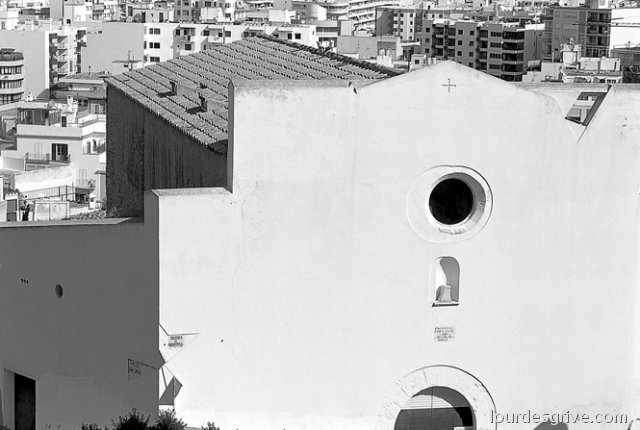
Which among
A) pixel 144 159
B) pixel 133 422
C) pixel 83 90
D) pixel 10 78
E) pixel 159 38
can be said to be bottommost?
pixel 10 78

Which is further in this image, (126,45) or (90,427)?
(126,45)

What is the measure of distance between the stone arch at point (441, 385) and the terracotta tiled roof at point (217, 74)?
88.0 inches

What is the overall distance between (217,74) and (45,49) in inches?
2850

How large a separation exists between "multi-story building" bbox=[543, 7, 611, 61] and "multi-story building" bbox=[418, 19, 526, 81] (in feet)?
6.80

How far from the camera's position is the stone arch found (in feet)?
Result: 42.3

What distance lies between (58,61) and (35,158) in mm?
48916

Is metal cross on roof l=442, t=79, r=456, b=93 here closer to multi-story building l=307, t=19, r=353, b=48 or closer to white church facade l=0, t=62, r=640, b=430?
white church facade l=0, t=62, r=640, b=430

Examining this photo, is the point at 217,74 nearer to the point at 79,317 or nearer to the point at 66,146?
the point at 79,317

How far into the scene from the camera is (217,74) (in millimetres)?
16906

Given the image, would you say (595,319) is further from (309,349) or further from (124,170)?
(124,170)

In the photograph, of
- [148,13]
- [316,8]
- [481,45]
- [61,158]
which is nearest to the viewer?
[61,158]

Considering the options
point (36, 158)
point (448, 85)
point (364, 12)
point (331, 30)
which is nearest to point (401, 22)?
point (364, 12)

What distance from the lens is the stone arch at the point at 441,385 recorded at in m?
12.9

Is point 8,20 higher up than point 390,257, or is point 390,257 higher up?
point 390,257
